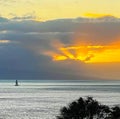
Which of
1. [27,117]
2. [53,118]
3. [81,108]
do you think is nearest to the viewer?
[81,108]

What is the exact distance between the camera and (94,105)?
47.7 m

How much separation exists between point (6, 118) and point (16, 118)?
2.23 metres

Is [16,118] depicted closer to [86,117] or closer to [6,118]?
[6,118]

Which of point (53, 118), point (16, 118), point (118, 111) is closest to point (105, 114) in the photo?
point (118, 111)

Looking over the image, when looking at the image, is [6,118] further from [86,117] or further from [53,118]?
[86,117]

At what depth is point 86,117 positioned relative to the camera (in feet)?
156

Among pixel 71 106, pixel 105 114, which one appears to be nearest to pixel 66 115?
pixel 71 106

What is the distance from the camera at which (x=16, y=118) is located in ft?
338

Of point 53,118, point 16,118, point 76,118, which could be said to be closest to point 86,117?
point 76,118

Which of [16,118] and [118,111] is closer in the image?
[118,111]

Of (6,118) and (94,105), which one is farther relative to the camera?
(6,118)

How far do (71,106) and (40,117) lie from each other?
184 feet

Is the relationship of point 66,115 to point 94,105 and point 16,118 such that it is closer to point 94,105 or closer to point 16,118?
point 94,105

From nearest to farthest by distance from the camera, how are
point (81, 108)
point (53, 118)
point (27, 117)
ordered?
point (81, 108) < point (53, 118) < point (27, 117)
